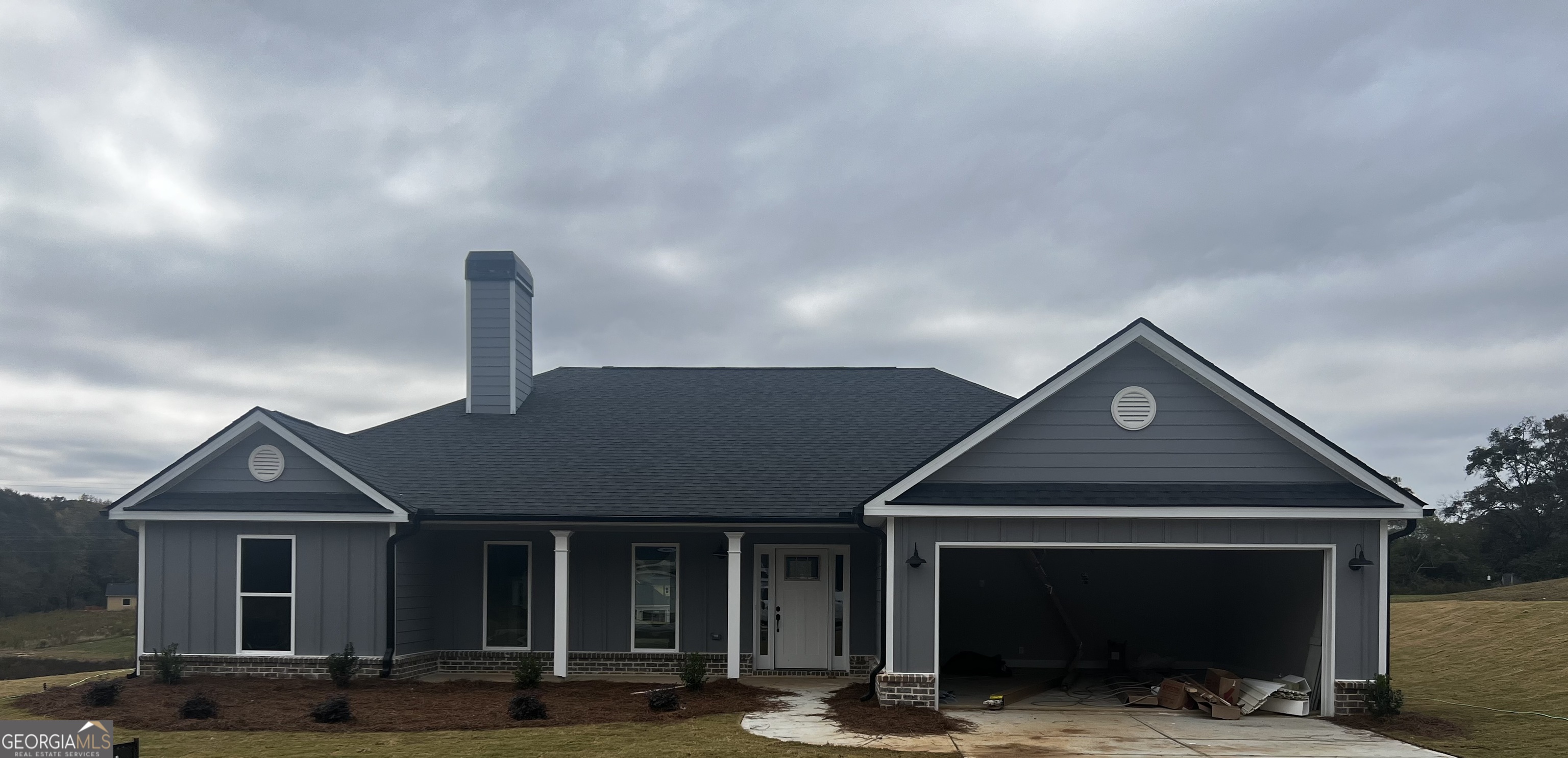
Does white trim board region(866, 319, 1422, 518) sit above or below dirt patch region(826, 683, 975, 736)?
above

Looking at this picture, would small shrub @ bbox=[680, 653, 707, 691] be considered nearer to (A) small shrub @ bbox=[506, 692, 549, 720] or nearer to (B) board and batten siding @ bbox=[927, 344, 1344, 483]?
(A) small shrub @ bbox=[506, 692, 549, 720]

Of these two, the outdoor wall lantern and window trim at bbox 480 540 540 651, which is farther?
window trim at bbox 480 540 540 651

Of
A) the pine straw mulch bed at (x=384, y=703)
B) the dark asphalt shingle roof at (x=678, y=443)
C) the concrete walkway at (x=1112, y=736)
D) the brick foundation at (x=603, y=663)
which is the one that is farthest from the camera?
the brick foundation at (x=603, y=663)

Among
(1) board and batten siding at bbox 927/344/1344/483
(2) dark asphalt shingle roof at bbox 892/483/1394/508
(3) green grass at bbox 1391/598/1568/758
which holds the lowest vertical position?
(3) green grass at bbox 1391/598/1568/758

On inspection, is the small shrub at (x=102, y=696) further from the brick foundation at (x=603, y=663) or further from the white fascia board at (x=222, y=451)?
the brick foundation at (x=603, y=663)

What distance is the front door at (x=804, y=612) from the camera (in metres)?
15.1

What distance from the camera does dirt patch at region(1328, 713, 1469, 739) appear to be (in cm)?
1092

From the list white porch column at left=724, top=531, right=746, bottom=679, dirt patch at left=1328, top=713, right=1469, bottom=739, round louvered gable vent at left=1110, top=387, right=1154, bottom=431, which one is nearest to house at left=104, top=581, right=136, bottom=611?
white porch column at left=724, top=531, right=746, bottom=679

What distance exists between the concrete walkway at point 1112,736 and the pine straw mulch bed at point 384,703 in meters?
1.40

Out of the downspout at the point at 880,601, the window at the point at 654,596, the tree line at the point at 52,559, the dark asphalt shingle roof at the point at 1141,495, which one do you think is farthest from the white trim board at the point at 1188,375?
the tree line at the point at 52,559

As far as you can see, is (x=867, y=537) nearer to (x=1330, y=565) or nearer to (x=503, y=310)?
(x=1330, y=565)

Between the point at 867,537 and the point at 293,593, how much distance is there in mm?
7920

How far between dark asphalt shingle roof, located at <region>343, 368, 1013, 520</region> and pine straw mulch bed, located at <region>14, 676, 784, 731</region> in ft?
7.57

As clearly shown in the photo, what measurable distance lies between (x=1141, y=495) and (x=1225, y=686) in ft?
8.82
